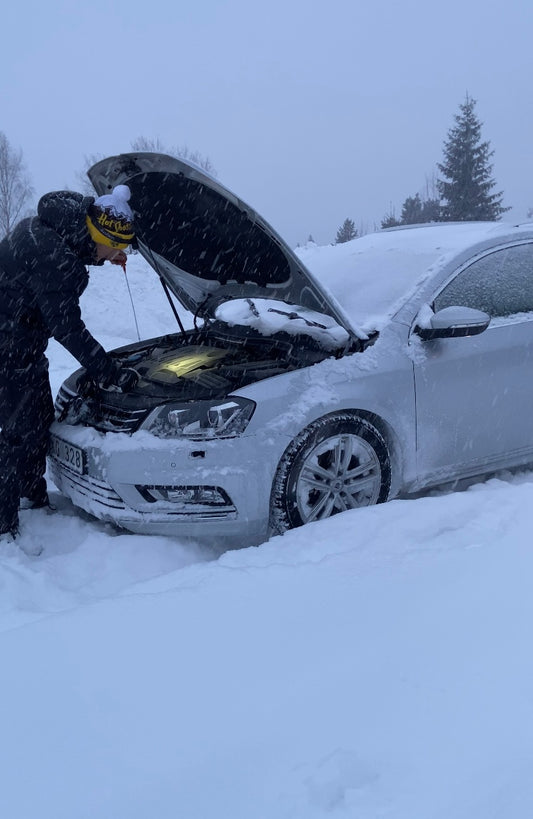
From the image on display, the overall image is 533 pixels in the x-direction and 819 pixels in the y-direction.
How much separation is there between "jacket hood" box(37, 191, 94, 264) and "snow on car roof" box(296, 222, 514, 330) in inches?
52.3

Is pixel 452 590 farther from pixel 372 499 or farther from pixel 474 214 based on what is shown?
pixel 474 214

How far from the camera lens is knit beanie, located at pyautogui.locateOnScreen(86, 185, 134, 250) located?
3.12 metres

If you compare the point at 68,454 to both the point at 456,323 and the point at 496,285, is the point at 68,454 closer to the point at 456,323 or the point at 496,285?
the point at 456,323

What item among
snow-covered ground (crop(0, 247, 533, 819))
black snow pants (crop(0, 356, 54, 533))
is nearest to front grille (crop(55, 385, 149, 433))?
black snow pants (crop(0, 356, 54, 533))

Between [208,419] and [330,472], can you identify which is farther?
[330,472]

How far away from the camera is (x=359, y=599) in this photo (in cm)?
204

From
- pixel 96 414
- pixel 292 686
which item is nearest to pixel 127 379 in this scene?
pixel 96 414

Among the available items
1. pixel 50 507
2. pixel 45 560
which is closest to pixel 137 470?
pixel 45 560

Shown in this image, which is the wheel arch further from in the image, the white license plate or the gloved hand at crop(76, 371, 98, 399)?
the gloved hand at crop(76, 371, 98, 399)

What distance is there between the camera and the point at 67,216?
10.1 feet

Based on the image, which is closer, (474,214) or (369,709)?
(369,709)

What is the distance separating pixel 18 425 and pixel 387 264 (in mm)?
2229

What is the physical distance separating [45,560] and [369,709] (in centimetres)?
192

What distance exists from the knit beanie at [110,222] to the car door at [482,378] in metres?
1.56
